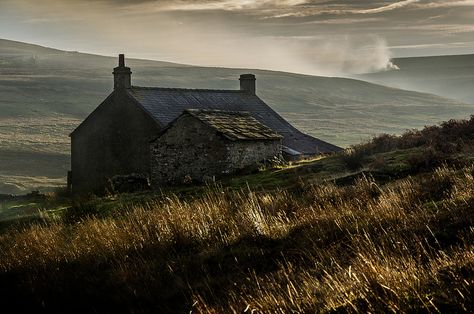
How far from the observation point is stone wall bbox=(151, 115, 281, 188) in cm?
2386

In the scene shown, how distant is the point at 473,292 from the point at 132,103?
31422mm

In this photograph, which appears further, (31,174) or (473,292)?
(31,174)

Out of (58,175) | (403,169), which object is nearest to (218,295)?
(403,169)

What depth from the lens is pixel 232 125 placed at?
2559 centimetres

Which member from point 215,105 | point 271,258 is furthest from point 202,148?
point 215,105

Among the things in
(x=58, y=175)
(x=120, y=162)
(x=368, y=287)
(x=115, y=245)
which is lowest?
(x=58, y=175)

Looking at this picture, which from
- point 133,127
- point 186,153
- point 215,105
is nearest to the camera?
point 186,153

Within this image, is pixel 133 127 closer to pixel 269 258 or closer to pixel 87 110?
pixel 269 258

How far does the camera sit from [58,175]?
3091 inches

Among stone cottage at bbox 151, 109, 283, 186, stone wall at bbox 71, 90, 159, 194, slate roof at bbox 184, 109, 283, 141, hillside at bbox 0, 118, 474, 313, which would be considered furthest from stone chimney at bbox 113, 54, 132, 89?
hillside at bbox 0, 118, 474, 313

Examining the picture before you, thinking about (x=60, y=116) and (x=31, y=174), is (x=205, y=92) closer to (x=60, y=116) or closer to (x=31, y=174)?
(x=31, y=174)

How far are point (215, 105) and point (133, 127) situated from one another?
590 centimetres

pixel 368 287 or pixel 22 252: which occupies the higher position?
pixel 368 287

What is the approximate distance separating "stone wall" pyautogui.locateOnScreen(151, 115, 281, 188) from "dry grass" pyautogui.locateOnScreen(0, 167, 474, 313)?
9.35 m
